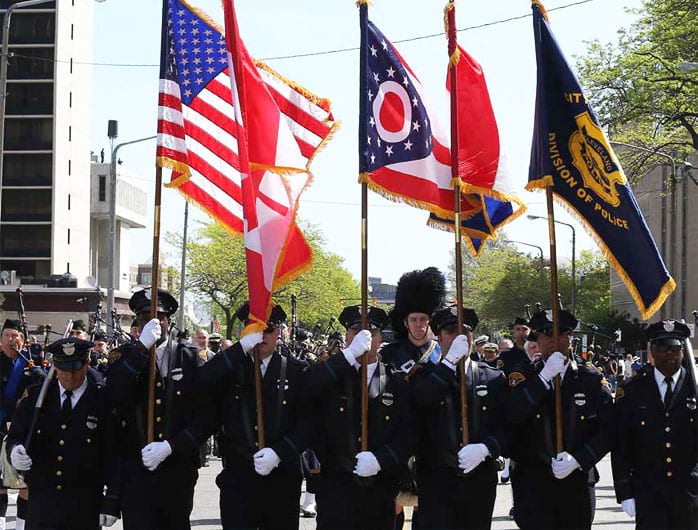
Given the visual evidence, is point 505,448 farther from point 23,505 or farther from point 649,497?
point 23,505

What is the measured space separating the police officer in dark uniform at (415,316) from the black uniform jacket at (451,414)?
1075 mm

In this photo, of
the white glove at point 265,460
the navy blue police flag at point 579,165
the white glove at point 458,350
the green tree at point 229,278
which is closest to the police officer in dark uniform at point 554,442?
the white glove at point 458,350

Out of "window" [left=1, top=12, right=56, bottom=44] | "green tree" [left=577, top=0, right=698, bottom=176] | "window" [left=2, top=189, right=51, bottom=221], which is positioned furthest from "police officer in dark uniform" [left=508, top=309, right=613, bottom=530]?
"window" [left=2, top=189, right=51, bottom=221]

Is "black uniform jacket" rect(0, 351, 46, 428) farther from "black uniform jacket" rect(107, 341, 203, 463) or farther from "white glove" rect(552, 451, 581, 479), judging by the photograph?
"white glove" rect(552, 451, 581, 479)

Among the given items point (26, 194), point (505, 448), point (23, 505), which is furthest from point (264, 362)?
point (26, 194)

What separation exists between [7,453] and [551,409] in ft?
11.9

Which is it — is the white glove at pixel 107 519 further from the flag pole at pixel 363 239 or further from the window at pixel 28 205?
the window at pixel 28 205

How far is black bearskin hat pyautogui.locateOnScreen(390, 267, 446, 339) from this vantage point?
9.34 m

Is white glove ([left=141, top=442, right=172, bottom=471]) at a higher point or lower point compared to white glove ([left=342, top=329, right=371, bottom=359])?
lower

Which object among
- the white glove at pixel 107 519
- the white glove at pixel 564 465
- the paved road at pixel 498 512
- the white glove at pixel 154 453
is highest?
the white glove at pixel 154 453

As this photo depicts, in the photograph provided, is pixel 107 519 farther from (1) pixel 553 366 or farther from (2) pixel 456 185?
(2) pixel 456 185

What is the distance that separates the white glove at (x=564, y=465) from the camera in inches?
316

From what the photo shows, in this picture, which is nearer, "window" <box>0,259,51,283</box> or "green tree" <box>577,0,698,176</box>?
"green tree" <box>577,0,698,176</box>

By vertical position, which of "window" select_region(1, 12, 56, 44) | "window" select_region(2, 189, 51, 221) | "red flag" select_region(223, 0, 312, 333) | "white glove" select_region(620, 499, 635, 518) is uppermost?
"window" select_region(1, 12, 56, 44)
